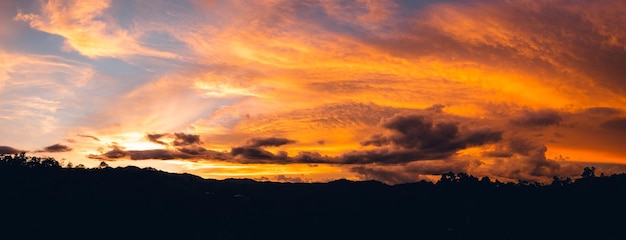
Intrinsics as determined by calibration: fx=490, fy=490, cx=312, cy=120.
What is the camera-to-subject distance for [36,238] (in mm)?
190000

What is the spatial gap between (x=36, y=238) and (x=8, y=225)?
651 inches

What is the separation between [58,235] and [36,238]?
1031 cm

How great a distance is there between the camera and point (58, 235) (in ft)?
655

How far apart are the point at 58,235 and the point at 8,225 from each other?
63.1 feet

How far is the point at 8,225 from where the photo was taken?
196 metres
